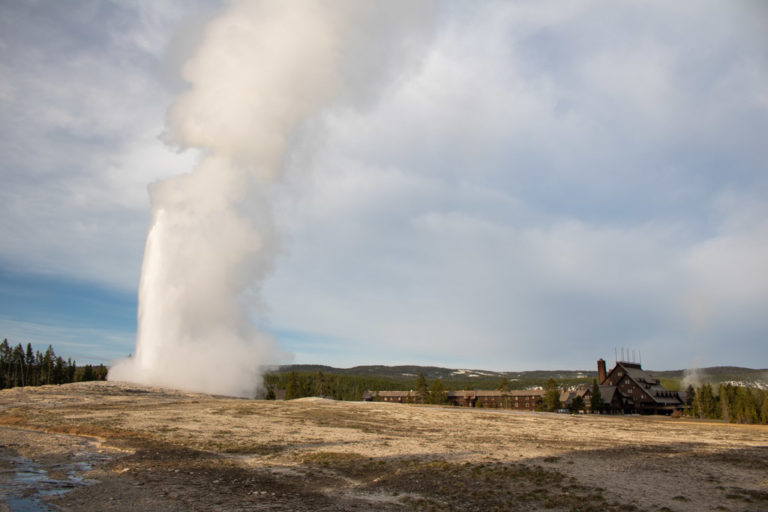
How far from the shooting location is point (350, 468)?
2114 centimetres

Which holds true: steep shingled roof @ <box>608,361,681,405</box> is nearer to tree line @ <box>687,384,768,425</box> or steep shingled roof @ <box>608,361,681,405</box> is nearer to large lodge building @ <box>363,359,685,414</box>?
large lodge building @ <box>363,359,685,414</box>

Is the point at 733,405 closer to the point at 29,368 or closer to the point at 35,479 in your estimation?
the point at 35,479

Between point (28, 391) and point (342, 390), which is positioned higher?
point (28, 391)

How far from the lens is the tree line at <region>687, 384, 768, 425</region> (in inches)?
2639

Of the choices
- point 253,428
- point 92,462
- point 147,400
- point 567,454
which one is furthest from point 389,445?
point 147,400

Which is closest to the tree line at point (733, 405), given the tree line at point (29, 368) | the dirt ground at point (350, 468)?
the dirt ground at point (350, 468)

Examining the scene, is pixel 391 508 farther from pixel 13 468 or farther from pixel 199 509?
pixel 13 468

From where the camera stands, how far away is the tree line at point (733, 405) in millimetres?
67019

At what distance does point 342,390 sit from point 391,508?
155 metres

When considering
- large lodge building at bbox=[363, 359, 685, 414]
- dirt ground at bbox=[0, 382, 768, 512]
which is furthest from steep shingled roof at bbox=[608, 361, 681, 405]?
dirt ground at bbox=[0, 382, 768, 512]

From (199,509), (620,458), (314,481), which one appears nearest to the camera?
(199,509)

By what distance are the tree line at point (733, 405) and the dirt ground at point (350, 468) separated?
37763mm

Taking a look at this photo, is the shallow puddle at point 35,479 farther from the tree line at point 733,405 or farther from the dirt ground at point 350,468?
the tree line at point 733,405

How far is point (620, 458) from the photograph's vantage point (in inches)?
988
